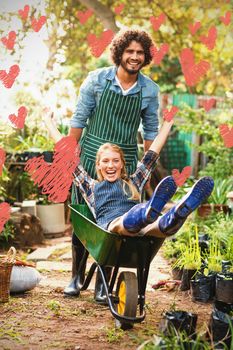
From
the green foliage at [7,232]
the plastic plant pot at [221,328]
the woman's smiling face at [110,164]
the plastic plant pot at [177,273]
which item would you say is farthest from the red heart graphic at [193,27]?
the plastic plant pot at [221,328]

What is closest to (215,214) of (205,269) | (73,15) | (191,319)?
(205,269)

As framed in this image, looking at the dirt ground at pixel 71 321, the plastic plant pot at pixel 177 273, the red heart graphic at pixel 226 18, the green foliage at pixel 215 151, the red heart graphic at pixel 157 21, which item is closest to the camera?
the dirt ground at pixel 71 321

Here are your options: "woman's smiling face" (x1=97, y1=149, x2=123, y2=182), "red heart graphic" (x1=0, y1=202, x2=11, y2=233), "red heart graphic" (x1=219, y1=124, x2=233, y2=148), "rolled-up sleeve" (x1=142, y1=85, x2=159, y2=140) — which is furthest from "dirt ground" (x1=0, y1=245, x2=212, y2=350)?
"red heart graphic" (x1=219, y1=124, x2=233, y2=148)

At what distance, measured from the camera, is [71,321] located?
332 cm

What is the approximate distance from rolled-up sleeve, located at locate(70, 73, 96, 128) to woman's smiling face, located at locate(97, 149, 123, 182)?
424 mm

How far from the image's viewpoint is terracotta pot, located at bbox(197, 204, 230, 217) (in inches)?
230

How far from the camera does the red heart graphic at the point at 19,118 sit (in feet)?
19.8

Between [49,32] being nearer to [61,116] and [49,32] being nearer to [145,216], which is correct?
[61,116]

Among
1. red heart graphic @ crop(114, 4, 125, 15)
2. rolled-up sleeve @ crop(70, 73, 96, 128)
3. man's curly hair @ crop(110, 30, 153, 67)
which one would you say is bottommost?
rolled-up sleeve @ crop(70, 73, 96, 128)

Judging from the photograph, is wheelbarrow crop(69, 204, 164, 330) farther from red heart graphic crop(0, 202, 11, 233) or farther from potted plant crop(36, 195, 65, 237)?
potted plant crop(36, 195, 65, 237)

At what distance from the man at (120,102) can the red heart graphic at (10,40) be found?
2.29 m

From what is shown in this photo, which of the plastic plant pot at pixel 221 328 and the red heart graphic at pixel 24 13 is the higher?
the red heart graphic at pixel 24 13

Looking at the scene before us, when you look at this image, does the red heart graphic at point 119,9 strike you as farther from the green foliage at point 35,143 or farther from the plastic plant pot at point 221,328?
the plastic plant pot at point 221,328

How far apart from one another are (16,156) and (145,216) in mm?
4123
